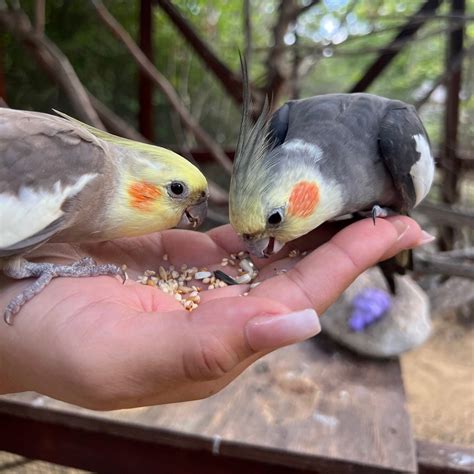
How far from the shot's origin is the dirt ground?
2494mm

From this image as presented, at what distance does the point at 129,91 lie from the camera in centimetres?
414

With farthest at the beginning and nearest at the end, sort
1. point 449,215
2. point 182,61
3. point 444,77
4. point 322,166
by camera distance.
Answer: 1. point 182,61
2. point 444,77
3. point 449,215
4. point 322,166

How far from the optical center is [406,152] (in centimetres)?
146

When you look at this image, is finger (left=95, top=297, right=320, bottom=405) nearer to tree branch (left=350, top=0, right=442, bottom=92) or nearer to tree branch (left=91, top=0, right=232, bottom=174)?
tree branch (left=91, top=0, right=232, bottom=174)

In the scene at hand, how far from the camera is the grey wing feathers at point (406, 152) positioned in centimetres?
147

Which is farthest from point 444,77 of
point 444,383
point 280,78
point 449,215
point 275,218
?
point 275,218

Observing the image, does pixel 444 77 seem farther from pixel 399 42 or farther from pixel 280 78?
pixel 280 78

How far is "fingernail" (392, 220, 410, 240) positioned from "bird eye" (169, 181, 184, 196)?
0.54 metres

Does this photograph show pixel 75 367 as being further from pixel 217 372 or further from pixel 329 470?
pixel 329 470

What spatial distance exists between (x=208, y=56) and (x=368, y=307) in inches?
62.4

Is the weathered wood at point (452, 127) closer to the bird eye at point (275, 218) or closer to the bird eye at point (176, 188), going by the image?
the bird eye at point (275, 218)

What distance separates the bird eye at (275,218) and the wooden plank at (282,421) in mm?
672

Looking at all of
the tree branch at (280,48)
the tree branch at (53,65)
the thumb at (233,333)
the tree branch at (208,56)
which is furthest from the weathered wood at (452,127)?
the thumb at (233,333)

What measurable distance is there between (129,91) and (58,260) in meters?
3.17
